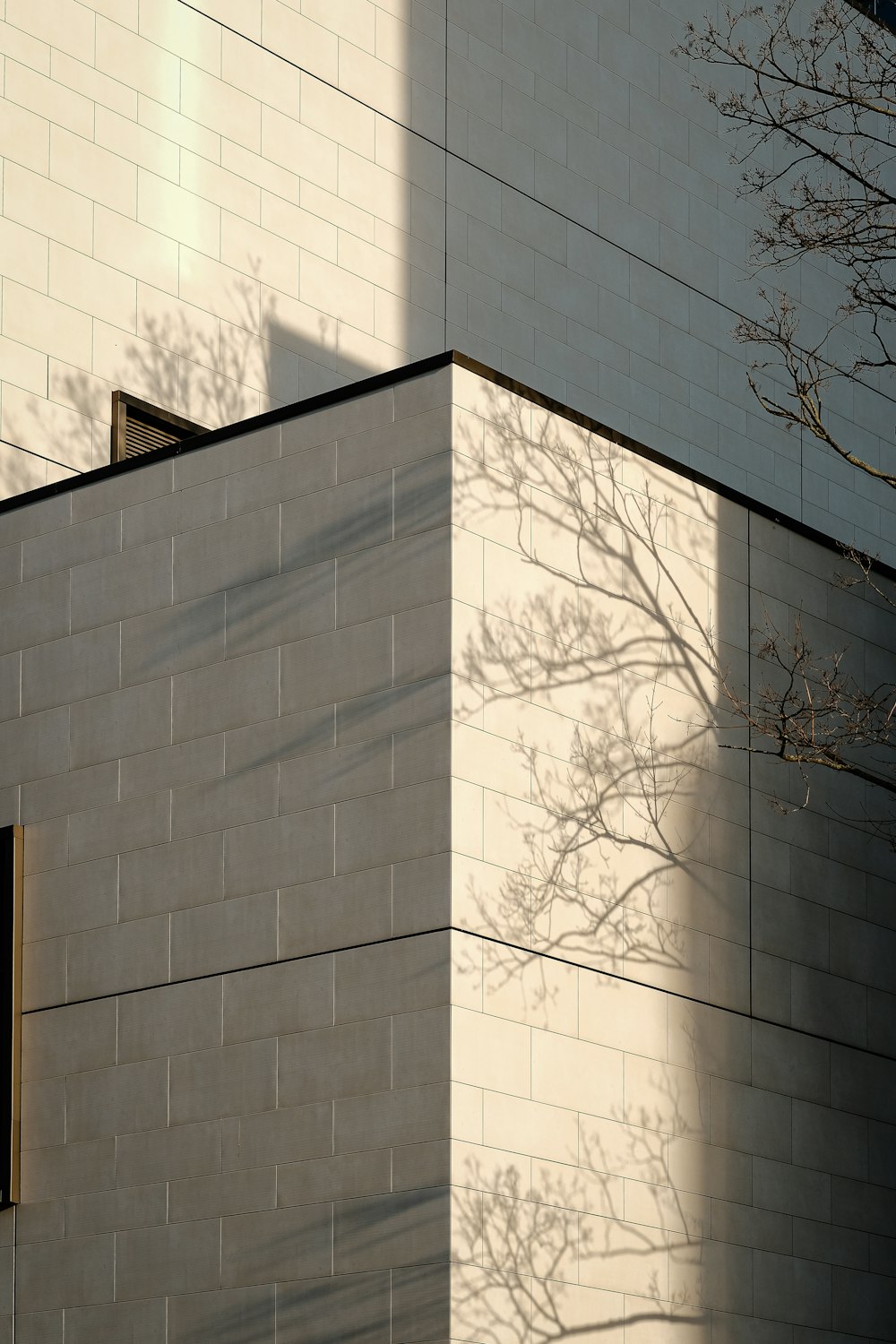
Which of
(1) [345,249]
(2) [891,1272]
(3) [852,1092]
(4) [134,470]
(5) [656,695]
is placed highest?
(1) [345,249]

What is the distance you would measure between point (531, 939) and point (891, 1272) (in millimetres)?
3196

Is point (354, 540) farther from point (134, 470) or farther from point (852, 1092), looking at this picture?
point (852, 1092)

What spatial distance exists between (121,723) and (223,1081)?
198 cm

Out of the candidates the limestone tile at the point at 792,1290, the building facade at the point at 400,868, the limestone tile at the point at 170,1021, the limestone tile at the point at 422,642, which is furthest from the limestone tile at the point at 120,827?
the limestone tile at the point at 792,1290

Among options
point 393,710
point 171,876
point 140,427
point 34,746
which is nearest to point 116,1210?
point 171,876

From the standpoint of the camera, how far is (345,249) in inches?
565

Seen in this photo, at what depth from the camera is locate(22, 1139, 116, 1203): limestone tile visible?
10172 mm

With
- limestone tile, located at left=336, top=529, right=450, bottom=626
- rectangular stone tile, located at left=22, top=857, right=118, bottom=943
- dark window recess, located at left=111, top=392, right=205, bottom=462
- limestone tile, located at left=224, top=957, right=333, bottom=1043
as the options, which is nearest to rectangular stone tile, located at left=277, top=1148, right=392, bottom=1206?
limestone tile, located at left=224, top=957, right=333, bottom=1043

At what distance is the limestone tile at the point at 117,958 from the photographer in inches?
404

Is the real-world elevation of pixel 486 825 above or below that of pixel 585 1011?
above

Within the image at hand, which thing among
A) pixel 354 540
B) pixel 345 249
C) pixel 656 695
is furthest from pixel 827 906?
pixel 345 249

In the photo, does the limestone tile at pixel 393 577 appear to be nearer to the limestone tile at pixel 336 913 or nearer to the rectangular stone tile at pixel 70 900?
the limestone tile at pixel 336 913

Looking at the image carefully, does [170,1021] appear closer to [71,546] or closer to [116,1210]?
[116,1210]

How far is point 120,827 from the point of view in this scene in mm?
10602
